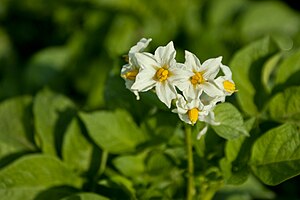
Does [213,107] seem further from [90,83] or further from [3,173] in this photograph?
[90,83]

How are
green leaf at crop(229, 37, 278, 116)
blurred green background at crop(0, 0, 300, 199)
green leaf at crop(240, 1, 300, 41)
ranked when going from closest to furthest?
green leaf at crop(229, 37, 278, 116)
blurred green background at crop(0, 0, 300, 199)
green leaf at crop(240, 1, 300, 41)

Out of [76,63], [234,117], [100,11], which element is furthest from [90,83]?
[234,117]

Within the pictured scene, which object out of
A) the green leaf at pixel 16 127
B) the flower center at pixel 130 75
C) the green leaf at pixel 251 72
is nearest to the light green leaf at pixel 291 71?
the green leaf at pixel 251 72

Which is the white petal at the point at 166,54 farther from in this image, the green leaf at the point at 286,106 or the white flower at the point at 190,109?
the green leaf at the point at 286,106

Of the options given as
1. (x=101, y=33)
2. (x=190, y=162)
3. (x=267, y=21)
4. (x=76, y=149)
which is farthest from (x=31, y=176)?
(x=267, y=21)

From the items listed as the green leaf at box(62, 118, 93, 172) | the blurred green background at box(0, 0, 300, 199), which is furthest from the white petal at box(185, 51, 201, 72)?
the blurred green background at box(0, 0, 300, 199)

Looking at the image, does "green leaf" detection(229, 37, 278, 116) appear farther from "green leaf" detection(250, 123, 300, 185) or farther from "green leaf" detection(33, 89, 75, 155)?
"green leaf" detection(33, 89, 75, 155)
